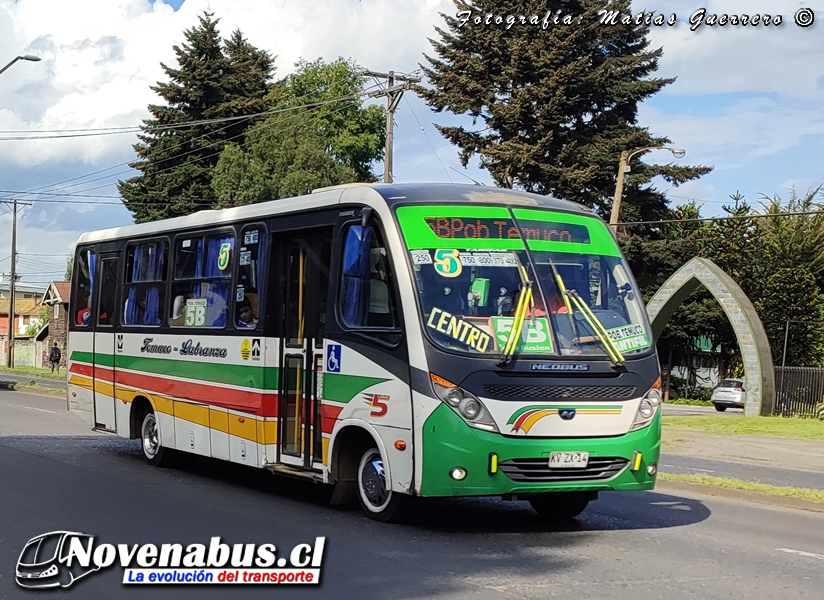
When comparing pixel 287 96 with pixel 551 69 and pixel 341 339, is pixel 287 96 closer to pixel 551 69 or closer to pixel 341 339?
pixel 551 69

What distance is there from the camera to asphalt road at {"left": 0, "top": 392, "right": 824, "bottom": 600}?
7477 mm

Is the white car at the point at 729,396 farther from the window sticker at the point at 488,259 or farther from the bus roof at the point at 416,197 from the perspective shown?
the window sticker at the point at 488,259

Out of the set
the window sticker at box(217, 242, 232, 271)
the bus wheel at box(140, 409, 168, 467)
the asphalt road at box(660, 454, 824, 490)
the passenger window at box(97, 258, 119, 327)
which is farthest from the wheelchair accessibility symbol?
the asphalt road at box(660, 454, 824, 490)

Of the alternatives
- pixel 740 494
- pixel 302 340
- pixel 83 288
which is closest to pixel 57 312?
pixel 83 288

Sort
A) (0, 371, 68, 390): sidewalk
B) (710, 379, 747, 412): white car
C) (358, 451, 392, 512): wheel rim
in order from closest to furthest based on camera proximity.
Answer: (358, 451, 392, 512): wheel rim
(0, 371, 68, 390): sidewalk
(710, 379, 747, 412): white car

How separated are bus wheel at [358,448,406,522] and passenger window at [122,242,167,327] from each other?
16.8 ft

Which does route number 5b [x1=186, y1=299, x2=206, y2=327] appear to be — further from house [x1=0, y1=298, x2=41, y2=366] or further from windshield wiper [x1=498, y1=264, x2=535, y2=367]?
house [x1=0, y1=298, x2=41, y2=366]

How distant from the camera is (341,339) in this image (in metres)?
10.5

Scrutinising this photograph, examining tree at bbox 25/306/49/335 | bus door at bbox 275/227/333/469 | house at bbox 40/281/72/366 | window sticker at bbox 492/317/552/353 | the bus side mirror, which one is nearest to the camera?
window sticker at bbox 492/317/552/353

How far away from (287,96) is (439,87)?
19.4 metres

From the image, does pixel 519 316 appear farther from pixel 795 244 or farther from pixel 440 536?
pixel 795 244

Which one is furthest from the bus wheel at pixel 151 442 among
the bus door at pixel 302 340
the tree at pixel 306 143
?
the tree at pixel 306 143

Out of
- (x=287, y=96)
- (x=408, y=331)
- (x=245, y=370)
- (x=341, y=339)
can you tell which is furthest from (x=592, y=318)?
(x=287, y=96)

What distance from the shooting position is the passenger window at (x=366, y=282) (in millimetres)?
9938
